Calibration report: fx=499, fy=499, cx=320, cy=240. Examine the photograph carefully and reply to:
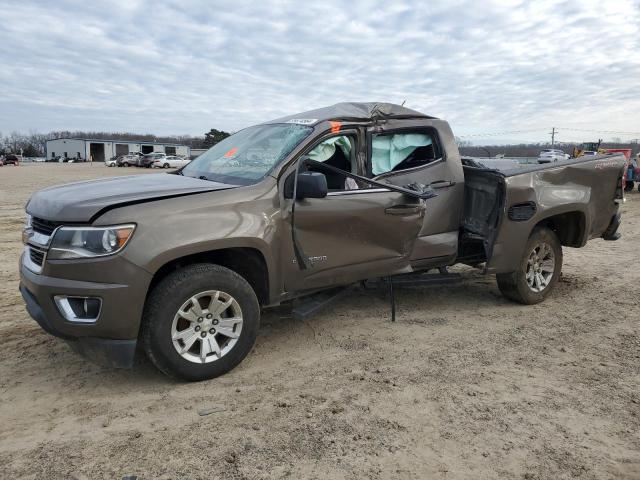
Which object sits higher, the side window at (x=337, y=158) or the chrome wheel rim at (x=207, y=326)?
the side window at (x=337, y=158)

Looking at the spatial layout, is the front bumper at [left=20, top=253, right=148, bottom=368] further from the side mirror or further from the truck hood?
the side mirror

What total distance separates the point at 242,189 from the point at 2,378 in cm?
224

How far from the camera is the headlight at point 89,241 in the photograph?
3166mm

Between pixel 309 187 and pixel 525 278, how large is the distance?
2850 millimetres

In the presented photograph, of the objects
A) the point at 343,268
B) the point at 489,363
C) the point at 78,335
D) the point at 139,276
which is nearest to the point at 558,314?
the point at 489,363

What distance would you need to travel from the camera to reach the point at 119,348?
325cm

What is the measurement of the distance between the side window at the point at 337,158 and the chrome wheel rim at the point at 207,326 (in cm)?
134

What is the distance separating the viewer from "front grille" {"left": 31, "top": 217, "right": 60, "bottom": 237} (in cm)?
335

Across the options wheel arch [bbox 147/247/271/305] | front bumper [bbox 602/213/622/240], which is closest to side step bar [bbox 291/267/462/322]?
wheel arch [bbox 147/247/271/305]

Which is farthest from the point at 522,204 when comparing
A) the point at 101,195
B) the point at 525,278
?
the point at 101,195

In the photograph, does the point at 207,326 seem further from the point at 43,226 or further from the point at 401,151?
the point at 401,151

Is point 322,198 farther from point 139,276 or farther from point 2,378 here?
point 2,378

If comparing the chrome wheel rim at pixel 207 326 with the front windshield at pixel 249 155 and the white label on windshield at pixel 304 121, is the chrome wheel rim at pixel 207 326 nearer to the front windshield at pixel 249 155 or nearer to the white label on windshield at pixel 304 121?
the front windshield at pixel 249 155

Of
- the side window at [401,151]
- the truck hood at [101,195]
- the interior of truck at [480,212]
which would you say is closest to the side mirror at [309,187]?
the truck hood at [101,195]
